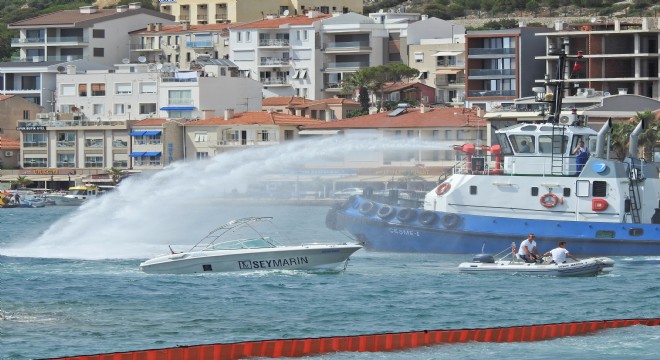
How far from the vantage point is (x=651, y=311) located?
42312 mm

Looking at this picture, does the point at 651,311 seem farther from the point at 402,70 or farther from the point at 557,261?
the point at 402,70

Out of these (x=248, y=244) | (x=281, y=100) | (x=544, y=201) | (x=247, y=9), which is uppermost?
(x=247, y=9)

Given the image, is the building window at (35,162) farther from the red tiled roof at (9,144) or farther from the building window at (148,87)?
the building window at (148,87)

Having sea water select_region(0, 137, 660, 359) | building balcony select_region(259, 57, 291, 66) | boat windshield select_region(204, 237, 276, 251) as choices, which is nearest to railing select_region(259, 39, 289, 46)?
building balcony select_region(259, 57, 291, 66)

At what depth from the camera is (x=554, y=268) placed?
47.6 meters

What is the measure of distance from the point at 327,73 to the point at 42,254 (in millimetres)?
74395

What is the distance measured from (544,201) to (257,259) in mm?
9955

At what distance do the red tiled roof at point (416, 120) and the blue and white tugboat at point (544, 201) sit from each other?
42.7m

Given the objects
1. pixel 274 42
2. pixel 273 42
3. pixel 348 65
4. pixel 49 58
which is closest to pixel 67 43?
pixel 49 58

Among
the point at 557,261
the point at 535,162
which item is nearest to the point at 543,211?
the point at 535,162

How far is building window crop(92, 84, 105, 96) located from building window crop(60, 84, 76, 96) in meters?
1.78

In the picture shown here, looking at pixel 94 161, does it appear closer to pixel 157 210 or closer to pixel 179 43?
pixel 179 43

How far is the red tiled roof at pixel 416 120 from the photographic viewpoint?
100438mm

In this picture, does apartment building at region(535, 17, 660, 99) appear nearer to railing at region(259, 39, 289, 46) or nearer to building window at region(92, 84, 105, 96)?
railing at region(259, 39, 289, 46)
